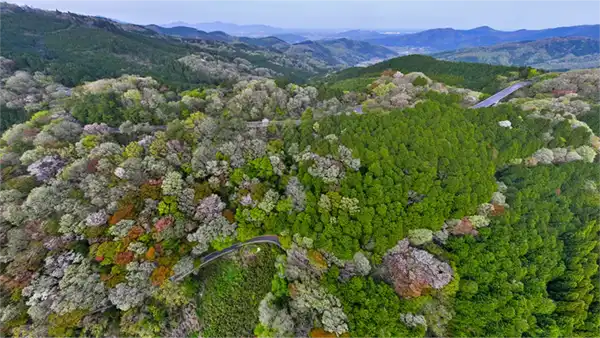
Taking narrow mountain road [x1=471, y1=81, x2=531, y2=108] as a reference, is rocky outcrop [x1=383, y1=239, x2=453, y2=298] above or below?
below

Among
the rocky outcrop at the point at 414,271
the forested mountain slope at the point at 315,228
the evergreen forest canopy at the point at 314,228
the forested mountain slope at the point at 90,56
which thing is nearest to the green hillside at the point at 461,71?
the evergreen forest canopy at the point at 314,228

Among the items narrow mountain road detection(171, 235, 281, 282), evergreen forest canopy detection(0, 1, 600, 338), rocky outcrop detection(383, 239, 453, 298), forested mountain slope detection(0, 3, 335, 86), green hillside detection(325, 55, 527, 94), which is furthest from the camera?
forested mountain slope detection(0, 3, 335, 86)

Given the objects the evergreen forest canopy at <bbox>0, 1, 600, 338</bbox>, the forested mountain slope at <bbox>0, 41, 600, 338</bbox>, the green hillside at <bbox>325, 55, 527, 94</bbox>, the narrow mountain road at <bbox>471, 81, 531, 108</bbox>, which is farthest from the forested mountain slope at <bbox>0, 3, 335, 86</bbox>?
the narrow mountain road at <bbox>471, 81, 531, 108</bbox>

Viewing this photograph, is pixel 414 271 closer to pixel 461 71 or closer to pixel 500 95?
pixel 500 95

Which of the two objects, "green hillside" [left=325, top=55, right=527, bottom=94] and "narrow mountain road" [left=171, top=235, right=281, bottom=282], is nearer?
"narrow mountain road" [left=171, top=235, right=281, bottom=282]

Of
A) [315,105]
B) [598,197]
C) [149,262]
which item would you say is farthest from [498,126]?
[149,262]

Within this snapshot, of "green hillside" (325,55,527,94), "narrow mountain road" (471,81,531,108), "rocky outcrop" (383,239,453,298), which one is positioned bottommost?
"rocky outcrop" (383,239,453,298)

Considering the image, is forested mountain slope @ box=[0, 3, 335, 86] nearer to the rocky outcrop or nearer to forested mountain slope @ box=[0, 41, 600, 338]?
forested mountain slope @ box=[0, 41, 600, 338]
